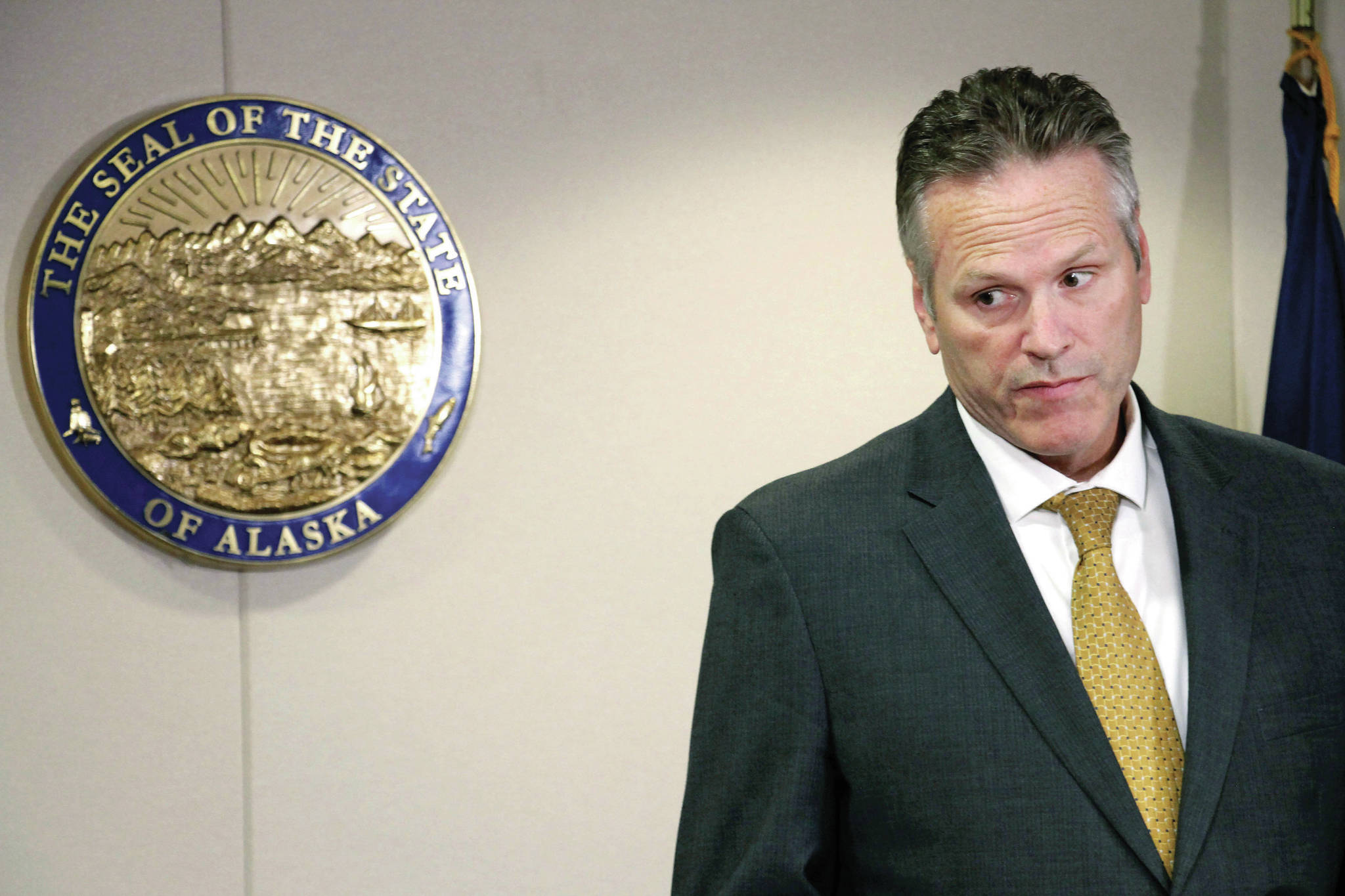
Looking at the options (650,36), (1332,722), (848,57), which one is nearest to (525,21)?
(650,36)

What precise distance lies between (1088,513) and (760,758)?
1.40 feet

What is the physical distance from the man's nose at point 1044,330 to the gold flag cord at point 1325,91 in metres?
1.70

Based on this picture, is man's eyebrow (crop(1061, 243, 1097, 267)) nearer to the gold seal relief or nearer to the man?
the man

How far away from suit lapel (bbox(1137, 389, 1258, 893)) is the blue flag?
52.0 inches

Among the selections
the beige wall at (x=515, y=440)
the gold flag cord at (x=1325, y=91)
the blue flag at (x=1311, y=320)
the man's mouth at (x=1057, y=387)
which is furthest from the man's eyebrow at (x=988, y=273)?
the gold flag cord at (x=1325, y=91)

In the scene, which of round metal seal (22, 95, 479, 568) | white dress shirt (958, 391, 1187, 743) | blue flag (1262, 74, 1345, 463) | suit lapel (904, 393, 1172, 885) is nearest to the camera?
suit lapel (904, 393, 1172, 885)

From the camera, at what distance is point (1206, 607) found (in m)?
1.20

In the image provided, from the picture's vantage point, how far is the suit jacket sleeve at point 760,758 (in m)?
1.15

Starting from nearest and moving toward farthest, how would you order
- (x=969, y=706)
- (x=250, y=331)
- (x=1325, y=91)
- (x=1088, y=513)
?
1. (x=969, y=706)
2. (x=1088, y=513)
3. (x=250, y=331)
4. (x=1325, y=91)

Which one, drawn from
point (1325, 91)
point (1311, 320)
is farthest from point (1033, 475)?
point (1325, 91)

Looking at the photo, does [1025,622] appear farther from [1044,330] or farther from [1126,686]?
[1044,330]

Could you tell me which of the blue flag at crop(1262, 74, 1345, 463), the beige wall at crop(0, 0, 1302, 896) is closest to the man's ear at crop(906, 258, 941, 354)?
the beige wall at crop(0, 0, 1302, 896)

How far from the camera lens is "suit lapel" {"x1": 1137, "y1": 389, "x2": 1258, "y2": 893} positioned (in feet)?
3.62

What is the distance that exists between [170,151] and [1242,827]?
209cm
